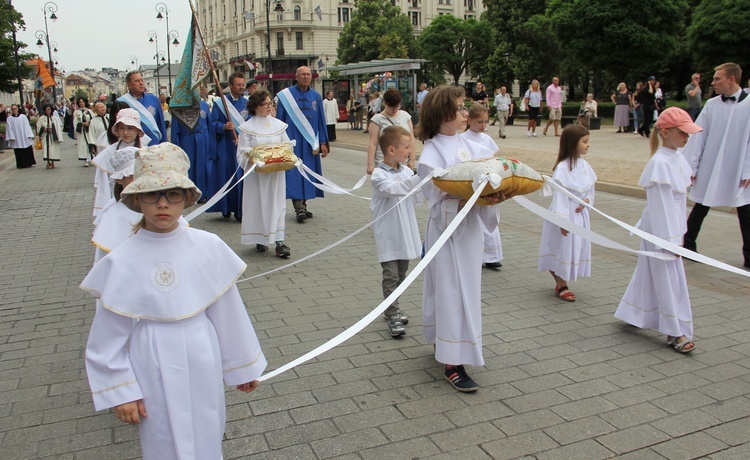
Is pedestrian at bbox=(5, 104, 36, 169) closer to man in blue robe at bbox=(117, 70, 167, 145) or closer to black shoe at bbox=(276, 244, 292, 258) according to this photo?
man in blue robe at bbox=(117, 70, 167, 145)

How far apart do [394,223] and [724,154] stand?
4339 millimetres

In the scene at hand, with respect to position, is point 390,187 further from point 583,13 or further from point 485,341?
point 583,13

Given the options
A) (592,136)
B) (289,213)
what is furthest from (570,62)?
(289,213)

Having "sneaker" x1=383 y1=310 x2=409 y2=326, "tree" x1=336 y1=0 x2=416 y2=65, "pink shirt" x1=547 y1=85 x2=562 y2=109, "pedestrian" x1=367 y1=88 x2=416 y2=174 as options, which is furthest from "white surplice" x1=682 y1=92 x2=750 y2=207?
"tree" x1=336 y1=0 x2=416 y2=65

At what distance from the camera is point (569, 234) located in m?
5.90

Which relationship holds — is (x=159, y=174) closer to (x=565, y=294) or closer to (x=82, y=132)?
(x=565, y=294)

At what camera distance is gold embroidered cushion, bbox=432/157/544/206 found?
365 centimetres

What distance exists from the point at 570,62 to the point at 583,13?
34.1ft

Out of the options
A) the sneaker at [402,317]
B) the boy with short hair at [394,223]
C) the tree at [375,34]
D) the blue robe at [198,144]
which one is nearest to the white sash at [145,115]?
the blue robe at [198,144]

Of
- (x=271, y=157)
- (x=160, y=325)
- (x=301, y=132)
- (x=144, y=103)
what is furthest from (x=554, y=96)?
(x=160, y=325)

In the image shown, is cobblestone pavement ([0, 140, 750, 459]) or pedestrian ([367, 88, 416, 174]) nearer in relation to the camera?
cobblestone pavement ([0, 140, 750, 459])

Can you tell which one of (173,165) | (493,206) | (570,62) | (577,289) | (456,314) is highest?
(570,62)

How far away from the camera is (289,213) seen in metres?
10.9

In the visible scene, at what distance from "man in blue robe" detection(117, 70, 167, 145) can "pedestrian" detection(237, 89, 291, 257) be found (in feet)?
3.41
